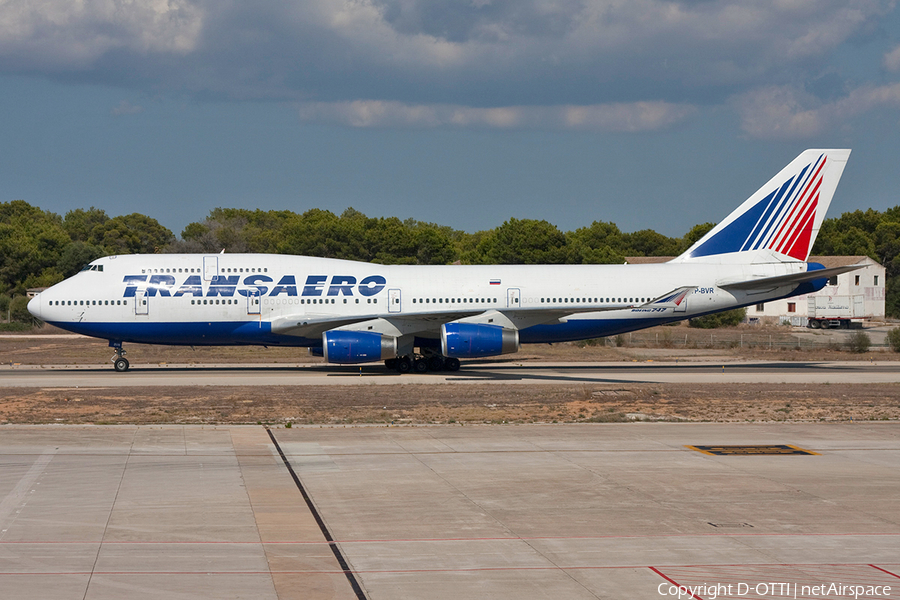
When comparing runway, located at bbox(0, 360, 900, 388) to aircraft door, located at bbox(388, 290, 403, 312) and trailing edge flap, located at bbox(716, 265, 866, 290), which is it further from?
trailing edge flap, located at bbox(716, 265, 866, 290)

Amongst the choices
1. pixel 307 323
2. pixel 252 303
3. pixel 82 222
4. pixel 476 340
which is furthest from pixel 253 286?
pixel 82 222

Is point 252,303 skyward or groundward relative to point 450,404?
skyward

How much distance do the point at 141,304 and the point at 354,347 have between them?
27.5ft

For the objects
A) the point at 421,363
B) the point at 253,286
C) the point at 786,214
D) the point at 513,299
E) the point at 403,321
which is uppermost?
the point at 786,214

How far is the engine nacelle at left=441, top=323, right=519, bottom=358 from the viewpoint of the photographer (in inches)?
1223

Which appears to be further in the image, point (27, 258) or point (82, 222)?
point (82, 222)

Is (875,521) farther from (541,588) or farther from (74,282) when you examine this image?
(74,282)

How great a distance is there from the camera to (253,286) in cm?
3294

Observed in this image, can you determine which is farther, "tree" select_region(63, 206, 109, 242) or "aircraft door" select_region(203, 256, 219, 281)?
"tree" select_region(63, 206, 109, 242)

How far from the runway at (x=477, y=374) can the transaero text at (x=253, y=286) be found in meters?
3.05

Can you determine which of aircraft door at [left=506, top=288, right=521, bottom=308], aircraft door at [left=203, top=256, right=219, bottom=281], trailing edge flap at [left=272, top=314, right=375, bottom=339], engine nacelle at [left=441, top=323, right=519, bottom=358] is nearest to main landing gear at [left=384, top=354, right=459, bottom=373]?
trailing edge flap at [left=272, top=314, right=375, bottom=339]

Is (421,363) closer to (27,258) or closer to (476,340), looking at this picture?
(476,340)

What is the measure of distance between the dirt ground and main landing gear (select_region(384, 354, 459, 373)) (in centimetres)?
546

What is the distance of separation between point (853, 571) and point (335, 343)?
2275cm
